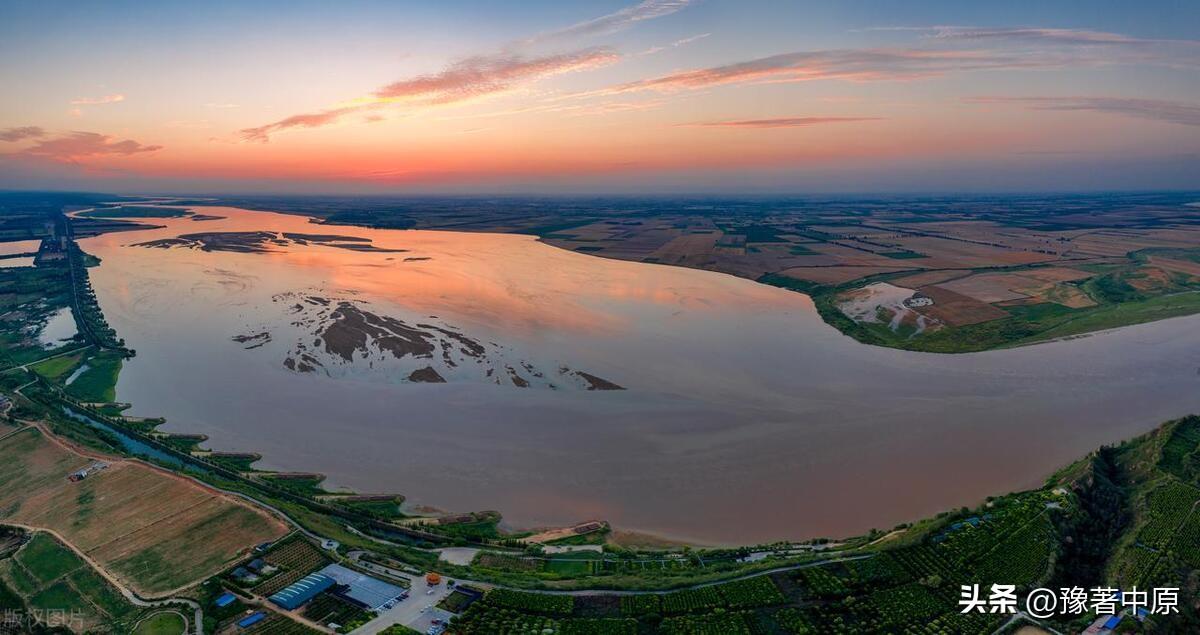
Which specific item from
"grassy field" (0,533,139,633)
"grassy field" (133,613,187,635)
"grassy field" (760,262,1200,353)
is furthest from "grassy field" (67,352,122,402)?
"grassy field" (760,262,1200,353)

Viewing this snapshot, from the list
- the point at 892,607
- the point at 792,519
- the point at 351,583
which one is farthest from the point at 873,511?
the point at 351,583

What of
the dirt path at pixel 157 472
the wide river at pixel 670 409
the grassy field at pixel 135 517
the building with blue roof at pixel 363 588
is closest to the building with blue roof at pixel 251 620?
the building with blue roof at pixel 363 588

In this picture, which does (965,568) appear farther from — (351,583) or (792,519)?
(351,583)

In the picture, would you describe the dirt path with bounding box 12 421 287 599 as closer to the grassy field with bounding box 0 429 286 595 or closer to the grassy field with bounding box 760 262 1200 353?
the grassy field with bounding box 0 429 286 595

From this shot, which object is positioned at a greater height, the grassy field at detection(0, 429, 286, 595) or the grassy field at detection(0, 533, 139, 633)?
the grassy field at detection(0, 429, 286, 595)

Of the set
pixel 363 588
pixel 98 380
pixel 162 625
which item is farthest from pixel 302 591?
pixel 98 380

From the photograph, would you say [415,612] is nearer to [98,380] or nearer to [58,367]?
[98,380]
